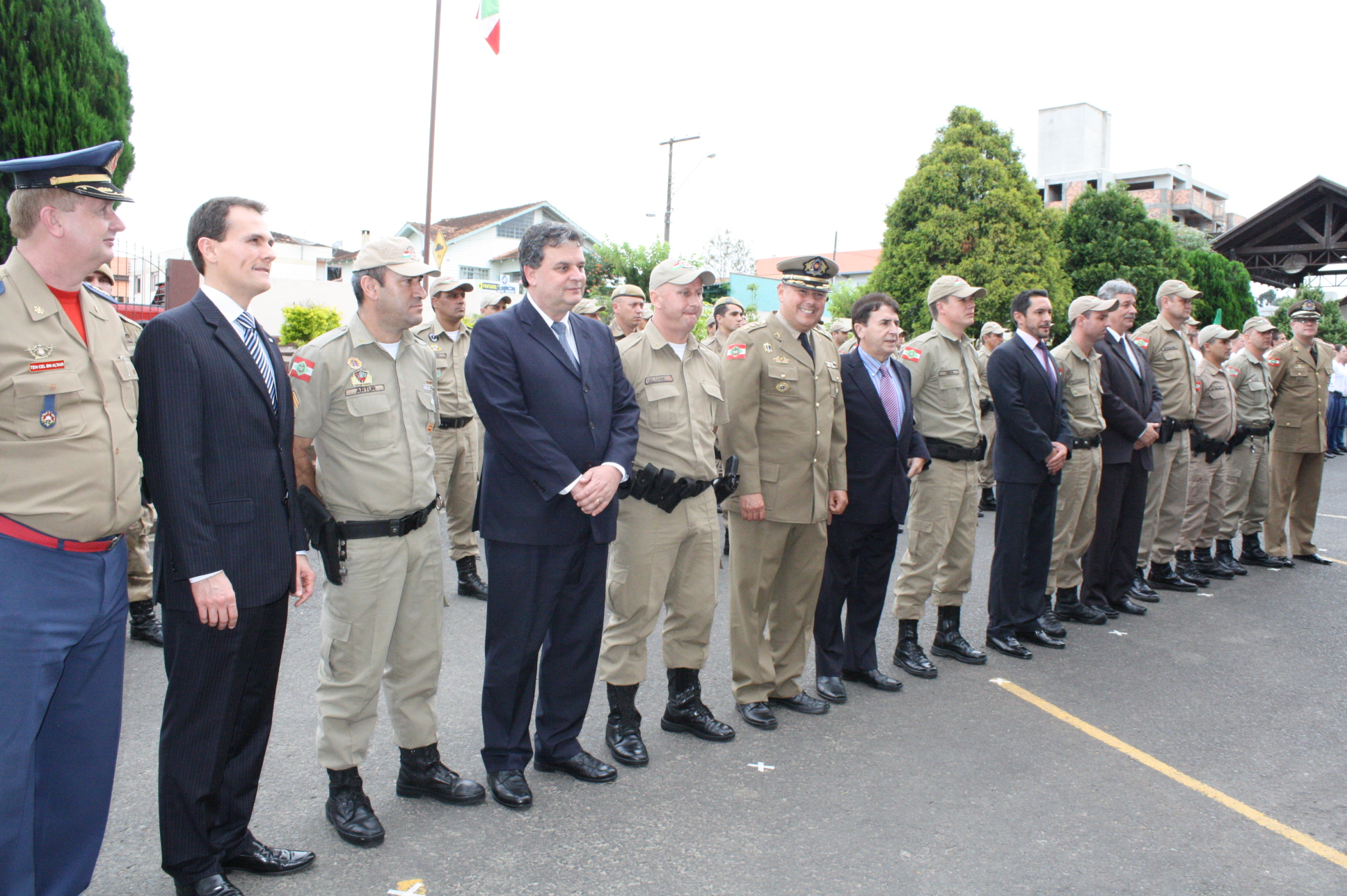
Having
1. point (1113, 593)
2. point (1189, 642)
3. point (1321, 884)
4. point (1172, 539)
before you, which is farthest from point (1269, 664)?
point (1321, 884)

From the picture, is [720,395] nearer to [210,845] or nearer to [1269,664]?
[210,845]

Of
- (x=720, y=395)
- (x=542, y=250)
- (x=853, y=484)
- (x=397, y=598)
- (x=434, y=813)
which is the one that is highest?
(x=542, y=250)

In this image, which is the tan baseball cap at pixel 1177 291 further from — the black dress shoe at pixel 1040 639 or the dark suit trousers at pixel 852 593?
the dark suit trousers at pixel 852 593

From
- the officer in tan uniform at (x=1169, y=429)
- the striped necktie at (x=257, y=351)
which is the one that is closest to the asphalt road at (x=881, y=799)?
the striped necktie at (x=257, y=351)

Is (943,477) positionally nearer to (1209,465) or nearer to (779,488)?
(779,488)

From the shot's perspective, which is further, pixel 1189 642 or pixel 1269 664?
pixel 1189 642

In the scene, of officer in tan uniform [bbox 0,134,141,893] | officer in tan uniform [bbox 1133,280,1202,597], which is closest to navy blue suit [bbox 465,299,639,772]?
officer in tan uniform [bbox 0,134,141,893]

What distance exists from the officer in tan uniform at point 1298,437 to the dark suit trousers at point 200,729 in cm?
866

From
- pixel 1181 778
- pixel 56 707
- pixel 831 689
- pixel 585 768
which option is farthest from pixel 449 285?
pixel 1181 778

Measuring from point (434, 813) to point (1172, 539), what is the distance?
6.30 m

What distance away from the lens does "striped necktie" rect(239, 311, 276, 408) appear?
2902 mm

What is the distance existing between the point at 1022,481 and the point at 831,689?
1.92m

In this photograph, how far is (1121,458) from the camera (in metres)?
6.35

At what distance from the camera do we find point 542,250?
141 inches
